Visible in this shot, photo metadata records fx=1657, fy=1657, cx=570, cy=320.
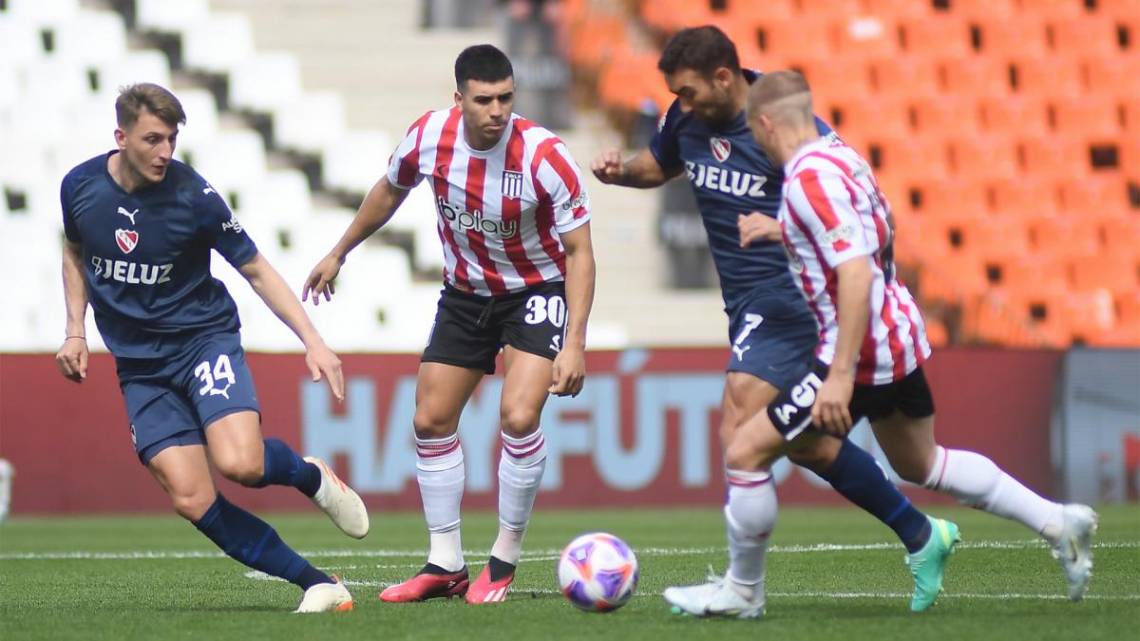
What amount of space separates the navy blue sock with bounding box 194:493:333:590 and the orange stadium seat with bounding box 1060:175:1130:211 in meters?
12.9

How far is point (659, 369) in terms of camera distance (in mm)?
13180

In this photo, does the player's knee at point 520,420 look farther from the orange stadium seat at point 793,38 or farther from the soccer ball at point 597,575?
the orange stadium seat at point 793,38

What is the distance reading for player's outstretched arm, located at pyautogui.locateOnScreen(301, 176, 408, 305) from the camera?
21.0ft

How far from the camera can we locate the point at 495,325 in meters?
6.46

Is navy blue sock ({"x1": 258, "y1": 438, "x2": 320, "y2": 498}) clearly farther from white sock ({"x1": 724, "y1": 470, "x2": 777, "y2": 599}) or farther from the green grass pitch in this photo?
white sock ({"x1": 724, "y1": 470, "x2": 777, "y2": 599})

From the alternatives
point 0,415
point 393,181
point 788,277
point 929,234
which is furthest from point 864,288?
point 929,234

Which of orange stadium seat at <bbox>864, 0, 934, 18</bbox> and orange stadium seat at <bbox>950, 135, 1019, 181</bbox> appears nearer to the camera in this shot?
orange stadium seat at <bbox>950, 135, 1019, 181</bbox>

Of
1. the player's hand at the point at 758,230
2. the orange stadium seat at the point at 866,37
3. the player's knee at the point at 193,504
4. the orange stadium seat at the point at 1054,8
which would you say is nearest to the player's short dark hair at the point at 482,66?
the player's hand at the point at 758,230

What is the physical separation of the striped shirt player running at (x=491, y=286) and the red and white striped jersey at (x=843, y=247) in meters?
1.14

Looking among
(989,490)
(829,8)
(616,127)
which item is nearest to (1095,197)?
(829,8)

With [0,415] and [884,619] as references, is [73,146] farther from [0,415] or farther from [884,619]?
[884,619]

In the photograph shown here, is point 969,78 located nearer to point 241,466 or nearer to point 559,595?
point 559,595

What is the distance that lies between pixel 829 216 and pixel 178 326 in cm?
241

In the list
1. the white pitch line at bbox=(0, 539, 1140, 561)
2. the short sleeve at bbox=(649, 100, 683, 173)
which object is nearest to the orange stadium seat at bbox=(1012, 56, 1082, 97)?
the white pitch line at bbox=(0, 539, 1140, 561)
